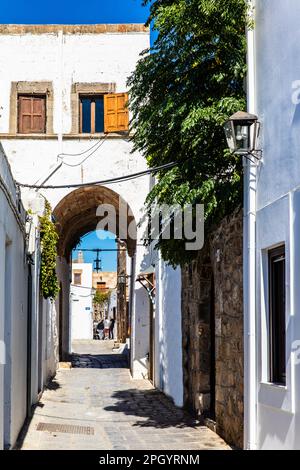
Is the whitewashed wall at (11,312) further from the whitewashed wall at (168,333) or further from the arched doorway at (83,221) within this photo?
the arched doorway at (83,221)

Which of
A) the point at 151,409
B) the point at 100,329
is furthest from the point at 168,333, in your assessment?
the point at 100,329

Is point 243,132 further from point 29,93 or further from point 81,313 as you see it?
point 81,313

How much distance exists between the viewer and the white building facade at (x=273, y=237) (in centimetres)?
686

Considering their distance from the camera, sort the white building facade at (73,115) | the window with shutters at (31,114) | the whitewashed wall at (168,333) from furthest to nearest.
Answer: the window with shutters at (31,114)
the white building facade at (73,115)
the whitewashed wall at (168,333)

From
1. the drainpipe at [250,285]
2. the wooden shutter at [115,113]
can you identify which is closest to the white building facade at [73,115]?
the wooden shutter at [115,113]

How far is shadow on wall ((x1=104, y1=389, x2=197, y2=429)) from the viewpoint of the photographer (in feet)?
39.7

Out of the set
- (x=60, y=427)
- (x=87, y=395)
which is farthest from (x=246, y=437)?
(x=87, y=395)

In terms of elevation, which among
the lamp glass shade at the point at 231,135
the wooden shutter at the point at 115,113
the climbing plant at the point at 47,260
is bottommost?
the climbing plant at the point at 47,260

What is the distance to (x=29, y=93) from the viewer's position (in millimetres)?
20953

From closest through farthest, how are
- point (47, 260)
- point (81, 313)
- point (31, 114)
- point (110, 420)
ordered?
point (110, 420), point (47, 260), point (31, 114), point (81, 313)

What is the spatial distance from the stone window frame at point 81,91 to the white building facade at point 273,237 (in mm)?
12950

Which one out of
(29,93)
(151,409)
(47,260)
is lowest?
(151,409)

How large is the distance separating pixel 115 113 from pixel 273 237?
44.9ft
